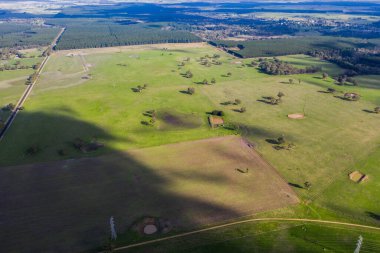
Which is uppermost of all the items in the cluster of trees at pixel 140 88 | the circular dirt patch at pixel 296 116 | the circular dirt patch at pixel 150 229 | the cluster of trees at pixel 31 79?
the circular dirt patch at pixel 150 229

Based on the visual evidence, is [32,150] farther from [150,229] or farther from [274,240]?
[274,240]

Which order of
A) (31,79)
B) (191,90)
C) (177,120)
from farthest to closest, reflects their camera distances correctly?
(31,79) → (191,90) → (177,120)

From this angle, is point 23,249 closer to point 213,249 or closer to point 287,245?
point 213,249

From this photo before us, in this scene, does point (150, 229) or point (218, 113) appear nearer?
point (150, 229)

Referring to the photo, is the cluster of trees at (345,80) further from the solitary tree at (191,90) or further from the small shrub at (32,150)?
the small shrub at (32,150)

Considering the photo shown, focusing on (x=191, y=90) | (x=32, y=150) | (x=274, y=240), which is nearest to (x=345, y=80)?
(x=191, y=90)

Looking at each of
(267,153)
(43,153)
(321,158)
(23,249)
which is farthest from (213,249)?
(43,153)

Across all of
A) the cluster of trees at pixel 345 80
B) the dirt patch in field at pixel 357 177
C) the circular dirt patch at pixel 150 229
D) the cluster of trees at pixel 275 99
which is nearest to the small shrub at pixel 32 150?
the circular dirt patch at pixel 150 229
